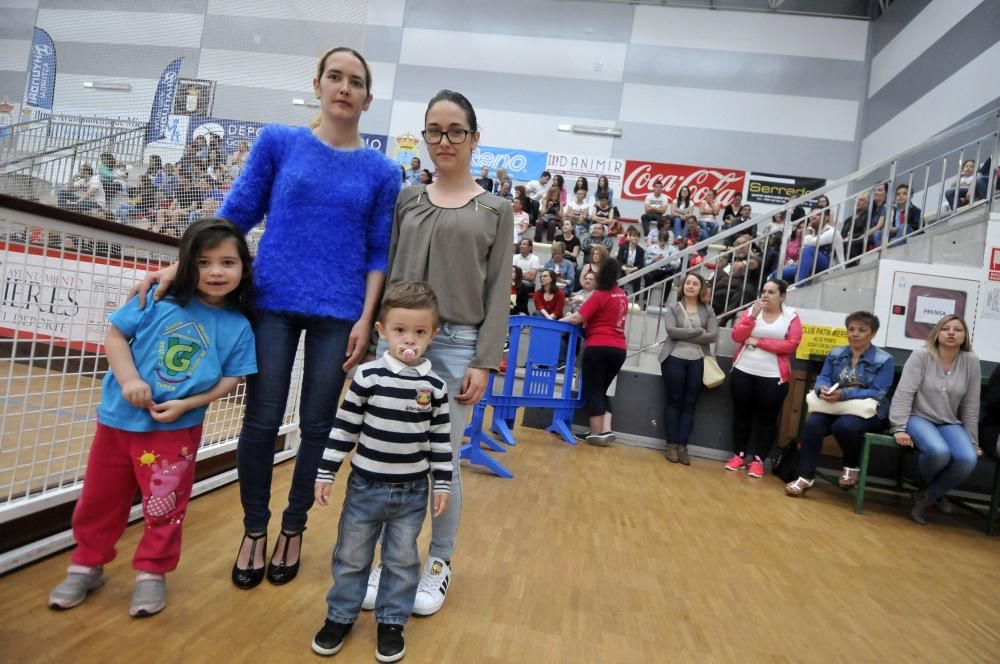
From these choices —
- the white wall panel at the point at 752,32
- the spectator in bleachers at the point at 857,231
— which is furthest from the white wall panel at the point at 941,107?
the spectator in bleachers at the point at 857,231

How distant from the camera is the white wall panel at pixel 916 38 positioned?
889 cm

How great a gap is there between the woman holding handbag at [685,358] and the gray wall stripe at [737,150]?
26.1 feet

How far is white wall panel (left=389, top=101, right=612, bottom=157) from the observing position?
12.0m

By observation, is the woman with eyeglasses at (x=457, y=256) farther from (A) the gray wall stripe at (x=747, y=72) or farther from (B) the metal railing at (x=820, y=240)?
(A) the gray wall stripe at (x=747, y=72)

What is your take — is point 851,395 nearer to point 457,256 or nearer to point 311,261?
point 457,256

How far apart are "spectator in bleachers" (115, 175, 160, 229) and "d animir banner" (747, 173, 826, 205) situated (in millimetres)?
10463

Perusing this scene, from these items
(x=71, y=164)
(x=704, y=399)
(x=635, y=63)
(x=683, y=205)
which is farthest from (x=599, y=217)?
(x=71, y=164)

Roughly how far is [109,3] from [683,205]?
28.4ft

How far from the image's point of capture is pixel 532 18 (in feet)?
39.8

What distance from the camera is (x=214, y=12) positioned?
473 centimetres

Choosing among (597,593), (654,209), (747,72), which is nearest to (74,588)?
(597,593)

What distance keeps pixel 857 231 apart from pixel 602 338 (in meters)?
3.52

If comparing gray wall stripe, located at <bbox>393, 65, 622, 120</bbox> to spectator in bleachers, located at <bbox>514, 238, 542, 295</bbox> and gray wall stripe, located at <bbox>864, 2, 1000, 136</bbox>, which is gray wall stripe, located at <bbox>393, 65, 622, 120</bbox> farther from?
spectator in bleachers, located at <bbox>514, 238, 542, 295</bbox>

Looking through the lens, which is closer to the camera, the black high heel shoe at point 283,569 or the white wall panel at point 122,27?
the black high heel shoe at point 283,569
